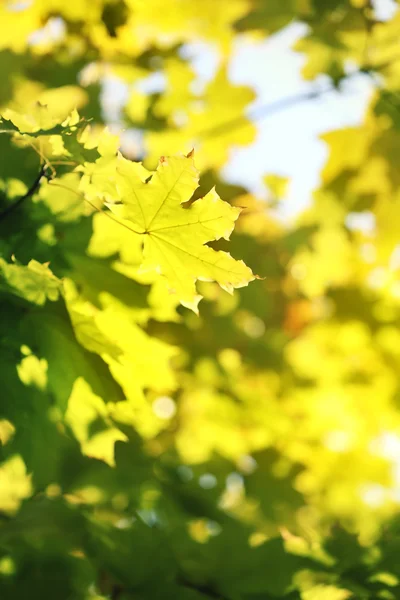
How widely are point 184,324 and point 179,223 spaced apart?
3.48 ft

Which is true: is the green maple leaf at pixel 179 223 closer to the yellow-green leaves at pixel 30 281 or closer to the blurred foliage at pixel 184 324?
the blurred foliage at pixel 184 324

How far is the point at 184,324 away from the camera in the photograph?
1729 millimetres

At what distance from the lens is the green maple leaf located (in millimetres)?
657

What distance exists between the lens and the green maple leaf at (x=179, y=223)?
66 cm

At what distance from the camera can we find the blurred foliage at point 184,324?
2.49 feet

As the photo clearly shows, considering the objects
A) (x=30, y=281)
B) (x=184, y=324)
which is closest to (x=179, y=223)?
(x=30, y=281)

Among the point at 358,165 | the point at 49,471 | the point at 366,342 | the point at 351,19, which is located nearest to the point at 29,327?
the point at 49,471

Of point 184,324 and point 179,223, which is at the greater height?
point 179,223

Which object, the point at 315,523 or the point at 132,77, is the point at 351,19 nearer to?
the point at 132,77

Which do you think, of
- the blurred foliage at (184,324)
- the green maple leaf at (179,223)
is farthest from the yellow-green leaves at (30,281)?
the green maple leaf at (179,223)

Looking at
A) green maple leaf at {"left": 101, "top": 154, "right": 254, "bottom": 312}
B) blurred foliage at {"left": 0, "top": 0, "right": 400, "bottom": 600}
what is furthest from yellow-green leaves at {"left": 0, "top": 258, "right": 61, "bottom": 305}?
green maple leaf at {"left": 101, "top": 154, "right": 254, "bottom": 312}

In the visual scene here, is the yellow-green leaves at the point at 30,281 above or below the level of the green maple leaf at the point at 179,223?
below

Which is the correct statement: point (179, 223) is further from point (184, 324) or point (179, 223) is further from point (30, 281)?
point (184, 324)

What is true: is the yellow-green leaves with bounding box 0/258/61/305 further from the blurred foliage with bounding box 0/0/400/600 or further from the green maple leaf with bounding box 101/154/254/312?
the green maple leaf with bounding box 101/154/254/312
